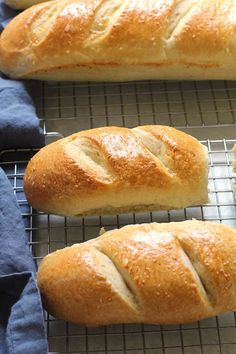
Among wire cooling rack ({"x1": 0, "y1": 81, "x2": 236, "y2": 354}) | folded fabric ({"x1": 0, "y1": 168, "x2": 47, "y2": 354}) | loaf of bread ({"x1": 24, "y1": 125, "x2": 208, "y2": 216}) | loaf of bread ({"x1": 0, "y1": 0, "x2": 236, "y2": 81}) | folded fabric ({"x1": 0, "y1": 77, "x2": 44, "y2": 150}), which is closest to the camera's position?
folded fabric ({"x1": 0, "y1": 168, "x2": 47, "y2": 354})

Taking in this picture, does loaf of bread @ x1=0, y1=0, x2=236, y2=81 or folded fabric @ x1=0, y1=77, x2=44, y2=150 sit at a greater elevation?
loaf of bread @ x1=0, y1=0, x2=236, y2=81

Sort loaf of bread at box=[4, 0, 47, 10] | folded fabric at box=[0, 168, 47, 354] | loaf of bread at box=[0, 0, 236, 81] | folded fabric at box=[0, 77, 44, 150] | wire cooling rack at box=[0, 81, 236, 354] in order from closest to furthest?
folded fabric at box=[0, 168, 47, 354], wire cooling rack at box=[0, 81, 236, 354], folded fabric at box=[0, 77, 44, 150], loaf of bread at box=[0, 0, 236, 81], loaf of bread at box=[4, 0, 47, 10]

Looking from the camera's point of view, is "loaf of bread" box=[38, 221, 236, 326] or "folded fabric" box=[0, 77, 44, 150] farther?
"folded fabric" box=[0, 77, 44, 150]

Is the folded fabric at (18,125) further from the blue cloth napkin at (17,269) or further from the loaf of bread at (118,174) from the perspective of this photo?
the loaf of bread at (118,174)

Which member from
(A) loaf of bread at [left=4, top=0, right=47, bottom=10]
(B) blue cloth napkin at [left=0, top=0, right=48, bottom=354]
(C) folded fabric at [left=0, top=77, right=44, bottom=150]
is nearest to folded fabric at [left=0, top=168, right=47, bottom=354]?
(B) blue cloth napkin at [left=0, top=0, right=48, bottom=354]

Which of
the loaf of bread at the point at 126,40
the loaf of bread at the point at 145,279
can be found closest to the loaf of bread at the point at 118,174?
the loaf of bread at the point at 145,279

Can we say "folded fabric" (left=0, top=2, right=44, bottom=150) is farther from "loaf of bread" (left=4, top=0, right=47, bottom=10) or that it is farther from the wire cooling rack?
"loaf of bread" (left=4, top=0, right=47, bottom=10)

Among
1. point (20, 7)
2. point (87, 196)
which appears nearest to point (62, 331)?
point (87, 196)
